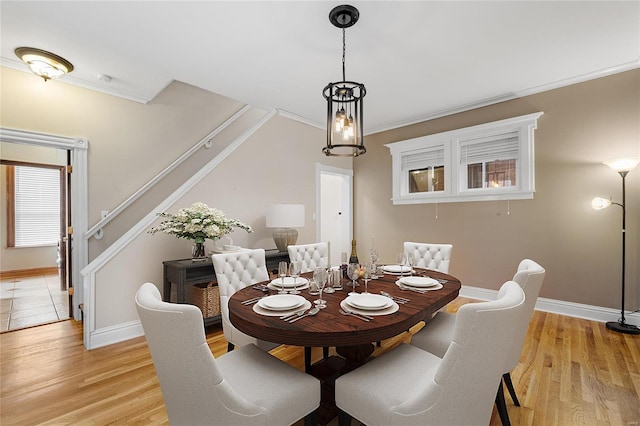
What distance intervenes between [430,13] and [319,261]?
2336mm

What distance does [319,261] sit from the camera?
2.99 meters

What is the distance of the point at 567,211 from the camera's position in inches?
129

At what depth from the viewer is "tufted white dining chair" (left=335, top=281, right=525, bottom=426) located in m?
0.94

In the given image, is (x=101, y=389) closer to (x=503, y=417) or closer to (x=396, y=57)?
(x=503, y=417)

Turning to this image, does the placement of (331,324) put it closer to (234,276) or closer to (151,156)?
(234,276)

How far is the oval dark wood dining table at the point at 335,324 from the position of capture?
119 cm

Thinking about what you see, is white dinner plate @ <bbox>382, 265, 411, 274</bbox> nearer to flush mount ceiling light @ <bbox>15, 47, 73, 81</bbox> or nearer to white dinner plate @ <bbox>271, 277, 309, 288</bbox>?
white dinner plate @ <bbox>271, 277, 309, 288</bbox>

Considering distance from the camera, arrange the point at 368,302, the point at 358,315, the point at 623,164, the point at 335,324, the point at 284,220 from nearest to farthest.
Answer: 1. the point at 335,324
2. the point at 358,315
3. the point at 368,302
4. the point at 623,164
5. the point at 284,220

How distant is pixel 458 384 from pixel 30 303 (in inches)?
205

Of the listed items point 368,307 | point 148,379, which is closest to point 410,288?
point 368,307

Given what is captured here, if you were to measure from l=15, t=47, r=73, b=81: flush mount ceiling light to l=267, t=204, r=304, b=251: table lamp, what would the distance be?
8.09ft

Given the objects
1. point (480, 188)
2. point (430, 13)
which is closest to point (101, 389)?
point (430, 13)

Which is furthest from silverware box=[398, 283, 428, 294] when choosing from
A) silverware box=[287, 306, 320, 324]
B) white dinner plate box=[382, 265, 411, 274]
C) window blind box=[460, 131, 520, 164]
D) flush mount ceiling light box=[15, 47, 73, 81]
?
flush mount ceiling light box=[15, 47, 73, 81]

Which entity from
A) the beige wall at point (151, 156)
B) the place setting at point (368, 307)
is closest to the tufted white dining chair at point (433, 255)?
the place setting at point (368, 307)
